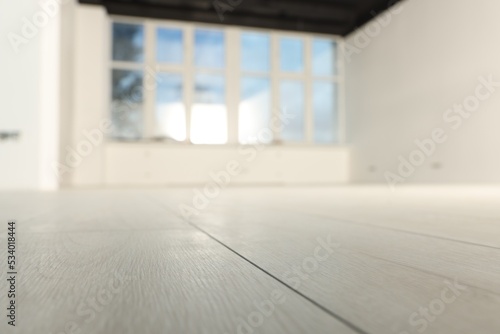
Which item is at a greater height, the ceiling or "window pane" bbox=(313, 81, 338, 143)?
the ceiling

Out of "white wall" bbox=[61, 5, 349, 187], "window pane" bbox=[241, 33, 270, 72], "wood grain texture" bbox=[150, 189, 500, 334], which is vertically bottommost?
"wood grain texture" bbox=[150, 189, 500, 334]

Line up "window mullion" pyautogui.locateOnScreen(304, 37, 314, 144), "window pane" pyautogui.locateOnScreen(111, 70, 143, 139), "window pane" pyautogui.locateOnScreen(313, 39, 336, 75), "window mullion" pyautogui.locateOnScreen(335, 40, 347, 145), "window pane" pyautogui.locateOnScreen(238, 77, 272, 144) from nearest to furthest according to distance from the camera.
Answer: "window pane" pyautogui.locateOnScreen(111, 70, 143, 139) → "window pane" pyautogui.locateOnScreen(238, 77, 272, 144) → "window mullion" pyautogui.locateOnScreen(304, 37, 314, 144) → "window pane" pyautogui.locateOnScreen(313, 39, 336, 75) → "window mullion" pyautogui.locateOnScreen(335, 40, 347, 145)

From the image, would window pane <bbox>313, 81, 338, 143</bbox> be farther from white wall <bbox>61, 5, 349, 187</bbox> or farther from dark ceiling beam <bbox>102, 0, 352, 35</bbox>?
dark ceiling beam <bbox>102, 0, 352, 35</bbox>

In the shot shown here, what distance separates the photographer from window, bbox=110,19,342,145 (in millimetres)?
9008

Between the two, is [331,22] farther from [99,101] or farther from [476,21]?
[99,101]

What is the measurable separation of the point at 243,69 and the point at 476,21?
4768mm

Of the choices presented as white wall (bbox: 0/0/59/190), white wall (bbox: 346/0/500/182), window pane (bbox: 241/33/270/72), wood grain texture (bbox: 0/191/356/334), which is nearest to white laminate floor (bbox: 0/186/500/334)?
wood grain texture (bbox: 0/191/356/334)

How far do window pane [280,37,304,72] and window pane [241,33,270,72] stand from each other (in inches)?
14.5

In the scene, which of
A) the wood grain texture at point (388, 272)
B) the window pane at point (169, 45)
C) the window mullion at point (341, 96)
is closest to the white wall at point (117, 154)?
the window pane at point (169, 45)

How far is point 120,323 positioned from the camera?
14.1 inches

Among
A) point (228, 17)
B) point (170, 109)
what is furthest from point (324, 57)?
point (170, 109)

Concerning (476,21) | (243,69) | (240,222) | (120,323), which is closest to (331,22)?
(243,69)

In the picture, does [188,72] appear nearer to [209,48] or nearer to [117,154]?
[209,48]

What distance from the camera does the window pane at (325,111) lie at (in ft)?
33.2
